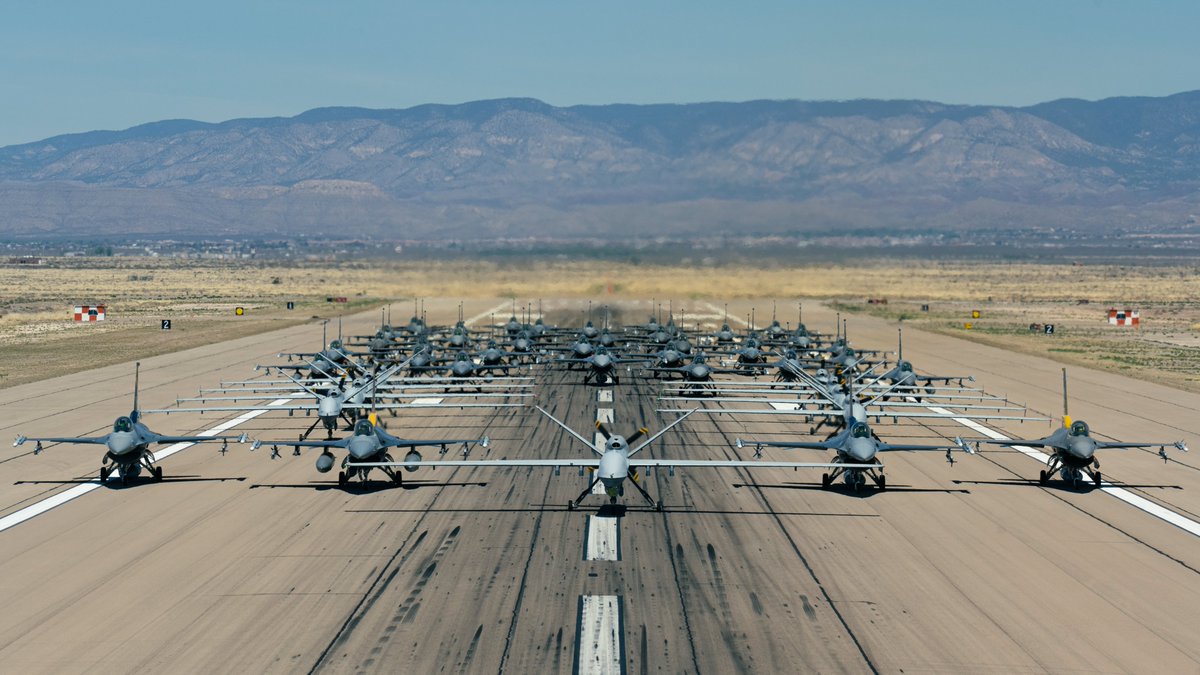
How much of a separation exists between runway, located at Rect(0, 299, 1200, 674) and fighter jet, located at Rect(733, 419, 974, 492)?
0.76 m

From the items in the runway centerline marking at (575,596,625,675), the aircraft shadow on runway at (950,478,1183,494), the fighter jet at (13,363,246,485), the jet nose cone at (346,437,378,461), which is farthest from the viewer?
the aircraft shadow on runway at (950,478,1183,494)

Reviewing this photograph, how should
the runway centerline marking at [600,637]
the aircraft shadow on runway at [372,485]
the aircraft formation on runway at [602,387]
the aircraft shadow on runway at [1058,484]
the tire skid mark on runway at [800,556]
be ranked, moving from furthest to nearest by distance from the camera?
1. the aircraft shadow on runway at [1058,484]
2. the aircraft shadow on runway at [372,485]
3. the aircraft formation on runway at [602,387]
4. the tire skid mark on runway at [800,556]
5. the runway centerline marking at [600,637]

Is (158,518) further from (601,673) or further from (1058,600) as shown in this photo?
(1058,600)

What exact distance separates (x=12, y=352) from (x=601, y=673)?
294 feet

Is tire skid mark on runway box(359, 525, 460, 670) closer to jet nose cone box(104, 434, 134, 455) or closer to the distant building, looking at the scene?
jet nose cone box(104, 434, 134, 455)

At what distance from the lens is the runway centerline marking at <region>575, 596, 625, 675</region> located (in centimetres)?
2614

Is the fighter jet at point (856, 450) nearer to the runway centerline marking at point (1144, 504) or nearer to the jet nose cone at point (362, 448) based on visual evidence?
the runway centerline marking at point (1144, 504)

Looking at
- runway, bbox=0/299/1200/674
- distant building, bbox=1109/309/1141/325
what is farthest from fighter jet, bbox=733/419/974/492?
distant building, bbox=1109/309/1141/325

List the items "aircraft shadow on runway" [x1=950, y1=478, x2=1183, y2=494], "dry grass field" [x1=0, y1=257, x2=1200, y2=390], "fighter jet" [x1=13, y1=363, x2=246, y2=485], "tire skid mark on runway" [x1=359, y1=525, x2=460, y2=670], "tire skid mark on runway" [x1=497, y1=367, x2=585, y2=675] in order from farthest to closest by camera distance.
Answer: "dry grass field" [x1=0, y1=257, x2=1200, y2=390] → "aircraft shadow on runway" [x1=950, y1=478, x2=1183, y2=494] → "fighter jet" [x1=13, y1=363, x2=246, y2=485] → "tire skid mark on runway" [x1=359, y1=525, x2=460, y2=670] → "tire skid mark on runway" [x1=497, y1=367, x2=585, y2=675]

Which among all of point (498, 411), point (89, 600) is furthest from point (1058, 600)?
point (498, 411)

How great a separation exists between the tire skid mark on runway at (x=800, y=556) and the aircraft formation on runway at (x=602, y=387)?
3.66ft

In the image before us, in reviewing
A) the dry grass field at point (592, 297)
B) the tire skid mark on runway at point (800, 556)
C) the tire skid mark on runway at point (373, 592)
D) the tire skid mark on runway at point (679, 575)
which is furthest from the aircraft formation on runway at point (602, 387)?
the dry grass field at point (592, 297)

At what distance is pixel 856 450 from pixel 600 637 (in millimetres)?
18234

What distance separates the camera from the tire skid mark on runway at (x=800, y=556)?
1081 inches
